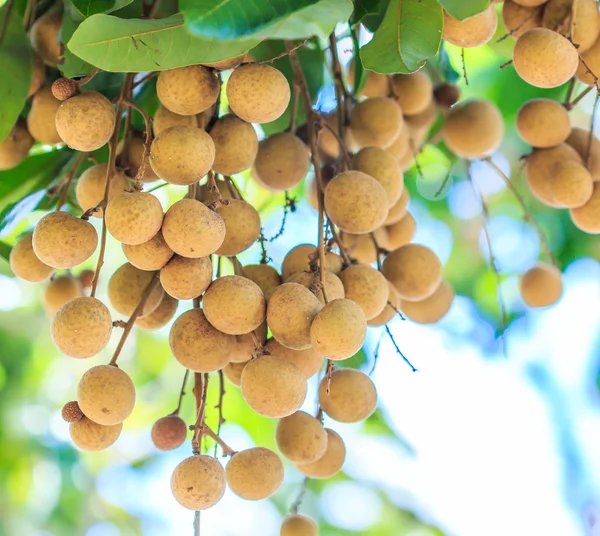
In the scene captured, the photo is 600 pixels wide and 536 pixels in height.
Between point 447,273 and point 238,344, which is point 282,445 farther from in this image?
point 447,273

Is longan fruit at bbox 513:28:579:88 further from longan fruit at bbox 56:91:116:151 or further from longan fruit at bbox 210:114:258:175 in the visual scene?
longan fruit at bbox 56:91:116:151

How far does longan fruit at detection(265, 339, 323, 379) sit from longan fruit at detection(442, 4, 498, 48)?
0.37 metres

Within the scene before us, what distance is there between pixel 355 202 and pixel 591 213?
366mm

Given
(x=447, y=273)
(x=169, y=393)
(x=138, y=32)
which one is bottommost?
(x=169, y=393)

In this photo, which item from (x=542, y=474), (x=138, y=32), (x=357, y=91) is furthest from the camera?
(x=542, y=474)

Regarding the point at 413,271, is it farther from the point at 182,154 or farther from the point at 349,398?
the point at 182,154

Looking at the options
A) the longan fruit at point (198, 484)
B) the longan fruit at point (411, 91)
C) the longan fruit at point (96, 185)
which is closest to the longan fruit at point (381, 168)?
the longan fruit at point (411, 91)

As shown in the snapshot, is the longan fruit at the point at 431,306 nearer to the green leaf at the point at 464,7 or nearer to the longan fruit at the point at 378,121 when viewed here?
the longan fruit at the point at 378,121

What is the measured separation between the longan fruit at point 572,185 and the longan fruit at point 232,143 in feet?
1.36

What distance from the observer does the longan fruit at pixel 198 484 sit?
71 centimetres

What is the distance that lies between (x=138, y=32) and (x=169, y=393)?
1537mm

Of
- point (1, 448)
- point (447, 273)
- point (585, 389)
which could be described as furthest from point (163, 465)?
point (585, 389)

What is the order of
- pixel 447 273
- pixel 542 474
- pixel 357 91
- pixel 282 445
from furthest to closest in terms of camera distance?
pixel 542 474, pixel 447 273, pixel 357 91, pixel 282 445

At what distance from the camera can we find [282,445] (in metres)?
0.81
